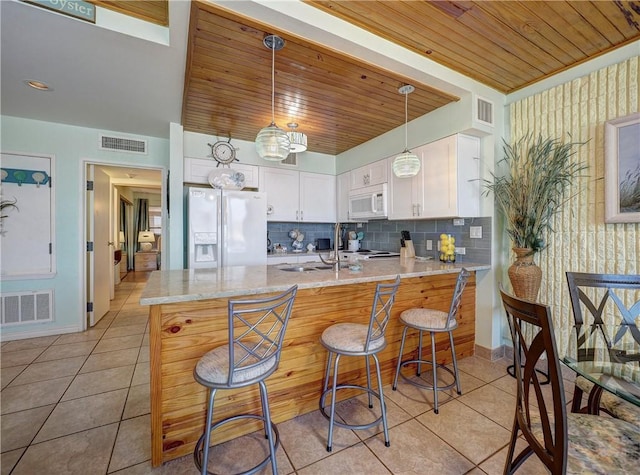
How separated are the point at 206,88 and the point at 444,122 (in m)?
2.34

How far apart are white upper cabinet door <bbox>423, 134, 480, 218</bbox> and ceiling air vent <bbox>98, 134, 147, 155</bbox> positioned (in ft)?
12.0

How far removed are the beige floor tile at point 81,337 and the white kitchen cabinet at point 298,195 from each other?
2541mm

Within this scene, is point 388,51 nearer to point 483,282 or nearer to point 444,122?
point 444,122

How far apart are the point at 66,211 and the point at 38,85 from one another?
155 centimetres

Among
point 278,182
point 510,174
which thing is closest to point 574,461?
point 510,174

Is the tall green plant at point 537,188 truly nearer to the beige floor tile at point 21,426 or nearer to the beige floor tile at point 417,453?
the beige floor tile at point 417,453

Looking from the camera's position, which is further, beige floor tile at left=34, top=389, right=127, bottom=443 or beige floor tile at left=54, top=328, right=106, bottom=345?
beige floor tile at left=54, top=328, right=106, bottom=345

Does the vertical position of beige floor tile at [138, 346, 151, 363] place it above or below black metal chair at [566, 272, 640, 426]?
below

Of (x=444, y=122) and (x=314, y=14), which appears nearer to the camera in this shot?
(x=314, y=14)

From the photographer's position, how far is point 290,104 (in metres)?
2.85

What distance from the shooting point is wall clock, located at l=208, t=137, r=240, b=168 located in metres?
3.67

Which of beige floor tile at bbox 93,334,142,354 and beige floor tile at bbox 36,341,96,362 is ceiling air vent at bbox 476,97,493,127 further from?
beige floor tile at bbox 36,341,96,362

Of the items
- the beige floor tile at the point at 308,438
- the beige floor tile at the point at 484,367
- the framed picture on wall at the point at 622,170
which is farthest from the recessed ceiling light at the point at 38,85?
the framed picture on wall at the point at 622,170

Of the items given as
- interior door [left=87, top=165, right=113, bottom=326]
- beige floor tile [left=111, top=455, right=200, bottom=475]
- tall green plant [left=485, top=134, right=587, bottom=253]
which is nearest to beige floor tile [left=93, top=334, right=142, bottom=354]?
interior door [left=87, top=165, right=113, bottom=326]
